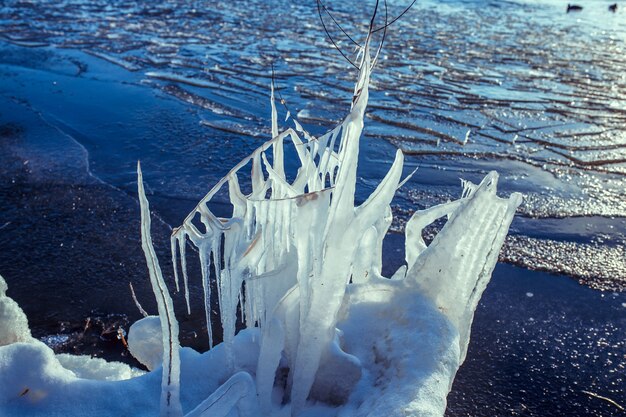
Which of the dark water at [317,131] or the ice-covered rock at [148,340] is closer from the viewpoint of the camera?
the ice-covered rock at [148,340]

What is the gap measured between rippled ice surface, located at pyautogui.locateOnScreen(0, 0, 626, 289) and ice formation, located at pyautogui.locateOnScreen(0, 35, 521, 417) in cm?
154

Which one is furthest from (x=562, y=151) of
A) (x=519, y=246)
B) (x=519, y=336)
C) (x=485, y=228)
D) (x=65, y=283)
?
(x=65, y=283)

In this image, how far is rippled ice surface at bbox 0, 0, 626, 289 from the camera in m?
3.74

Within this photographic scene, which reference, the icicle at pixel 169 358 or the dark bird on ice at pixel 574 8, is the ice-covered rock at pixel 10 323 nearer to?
the icicle at pixel 169 358

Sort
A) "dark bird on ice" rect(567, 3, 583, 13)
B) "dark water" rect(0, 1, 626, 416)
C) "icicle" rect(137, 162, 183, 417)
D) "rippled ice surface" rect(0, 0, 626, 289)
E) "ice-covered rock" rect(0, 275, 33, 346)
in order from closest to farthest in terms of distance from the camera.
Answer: "icicle" rect(137, 162, 183, 417)
"ice-covered rock" rect(0, 275, 33, 346)
"dark water" rect(0, 1, 626, 416)
"rippled ice surface" rect(0, 0, 626, 289)
"dark bird on ice" rect(567, 3, 583, 13)

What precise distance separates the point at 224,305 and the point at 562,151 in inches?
167

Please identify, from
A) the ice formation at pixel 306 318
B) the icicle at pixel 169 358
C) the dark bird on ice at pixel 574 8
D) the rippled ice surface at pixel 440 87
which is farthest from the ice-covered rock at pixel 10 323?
the dark bird on ice at pixel 574 8

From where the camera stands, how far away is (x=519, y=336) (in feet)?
7.89

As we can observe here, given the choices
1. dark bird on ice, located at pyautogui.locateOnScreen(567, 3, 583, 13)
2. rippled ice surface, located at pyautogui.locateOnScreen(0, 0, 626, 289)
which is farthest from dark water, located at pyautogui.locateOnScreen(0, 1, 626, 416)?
dark bird on ice, located at pyautogui.locateOnScreen(567, 3, 583, 13)

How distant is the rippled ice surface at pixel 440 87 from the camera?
3.74 metres

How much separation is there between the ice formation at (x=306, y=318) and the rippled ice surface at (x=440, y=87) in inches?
60.5

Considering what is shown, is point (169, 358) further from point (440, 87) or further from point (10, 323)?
point (440, 87)

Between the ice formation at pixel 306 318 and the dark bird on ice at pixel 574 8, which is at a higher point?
the dark bird on ice at pixel 574 8

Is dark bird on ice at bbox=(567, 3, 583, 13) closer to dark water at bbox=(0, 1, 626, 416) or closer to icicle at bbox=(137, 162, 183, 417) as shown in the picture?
dark water at bbox=(0, 1, 626, 416)
